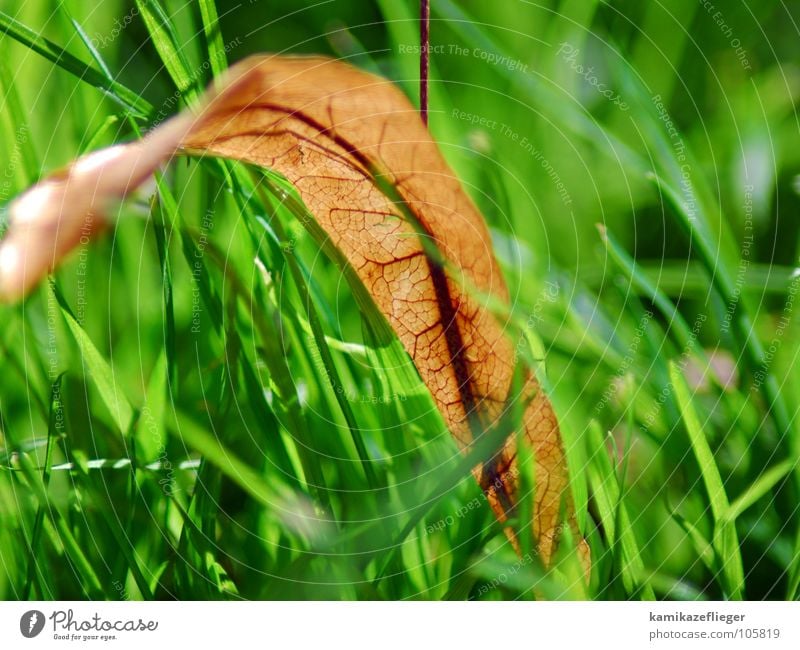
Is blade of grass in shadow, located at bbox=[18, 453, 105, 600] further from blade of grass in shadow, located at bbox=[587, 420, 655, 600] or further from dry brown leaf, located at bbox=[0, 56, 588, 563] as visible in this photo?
blade of grass in shadow, located at bbox=[587, 420, 655, 600]

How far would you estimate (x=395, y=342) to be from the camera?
35 centimetres

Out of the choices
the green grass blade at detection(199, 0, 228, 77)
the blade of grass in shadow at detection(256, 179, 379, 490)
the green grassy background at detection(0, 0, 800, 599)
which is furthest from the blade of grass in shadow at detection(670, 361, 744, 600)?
A: the green grass blade at detection(199, 0, 228, 77)

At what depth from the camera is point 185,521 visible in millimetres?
333

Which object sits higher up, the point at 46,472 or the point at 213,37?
the point at 213,37

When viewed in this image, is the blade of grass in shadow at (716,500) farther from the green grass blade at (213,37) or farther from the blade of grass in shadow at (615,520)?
the green grass blade at (213,37)

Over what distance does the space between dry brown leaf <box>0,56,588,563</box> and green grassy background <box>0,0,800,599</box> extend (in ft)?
0.04

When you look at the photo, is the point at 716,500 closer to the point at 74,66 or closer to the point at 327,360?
the point at 327,360

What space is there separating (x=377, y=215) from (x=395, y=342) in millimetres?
55

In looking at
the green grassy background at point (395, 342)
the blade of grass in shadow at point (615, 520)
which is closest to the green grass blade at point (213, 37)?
the green grassy background at point (395, 342)

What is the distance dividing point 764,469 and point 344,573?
0.19 metres

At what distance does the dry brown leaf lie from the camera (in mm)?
336

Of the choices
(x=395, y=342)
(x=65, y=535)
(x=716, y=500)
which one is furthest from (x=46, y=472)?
(x=716, y=500)

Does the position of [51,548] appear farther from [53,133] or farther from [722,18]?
[722,18]
